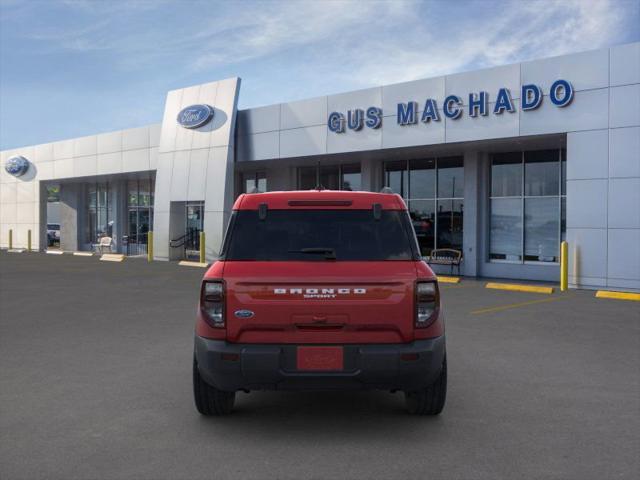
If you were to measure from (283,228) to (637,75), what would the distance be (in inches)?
514

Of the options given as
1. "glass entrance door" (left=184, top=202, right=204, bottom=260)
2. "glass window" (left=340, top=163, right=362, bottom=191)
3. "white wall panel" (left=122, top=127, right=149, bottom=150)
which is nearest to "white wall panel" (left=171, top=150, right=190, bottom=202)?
"glass entrance door" (left=184, top=202, right=204, bottom=260)

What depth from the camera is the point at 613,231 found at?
1488 cm

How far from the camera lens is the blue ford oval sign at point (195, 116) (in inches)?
966

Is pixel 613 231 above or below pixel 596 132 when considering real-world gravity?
below

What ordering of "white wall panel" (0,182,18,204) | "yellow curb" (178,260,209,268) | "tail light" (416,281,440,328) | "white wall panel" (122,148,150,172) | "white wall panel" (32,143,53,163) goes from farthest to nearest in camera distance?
"white wall panel" (0,182,18,204), "white wall panel" (32,143,53,163), "white wall panel" (122,148,150,172), "yellow curb" (178,260,209,268), "tail light" (416,281,440,328)

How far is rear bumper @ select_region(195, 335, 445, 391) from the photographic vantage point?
4.29 m

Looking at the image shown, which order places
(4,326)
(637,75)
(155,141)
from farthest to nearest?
(155,141), (637,75), (4,326)

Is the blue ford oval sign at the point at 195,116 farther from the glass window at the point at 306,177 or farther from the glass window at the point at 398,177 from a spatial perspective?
the glass window at the point at 398,177

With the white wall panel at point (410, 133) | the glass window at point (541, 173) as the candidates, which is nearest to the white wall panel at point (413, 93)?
the white wall panel at point (410, 133)

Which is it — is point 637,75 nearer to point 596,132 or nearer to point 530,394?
point 596,132

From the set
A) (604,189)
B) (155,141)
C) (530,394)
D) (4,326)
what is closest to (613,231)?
(604,189)

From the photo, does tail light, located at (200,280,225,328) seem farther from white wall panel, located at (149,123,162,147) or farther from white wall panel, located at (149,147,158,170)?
white wall panel, located at (149,147,158,170)

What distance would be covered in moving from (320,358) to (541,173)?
15981 millimetres

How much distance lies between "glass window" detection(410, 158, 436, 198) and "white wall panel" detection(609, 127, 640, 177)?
22.6ft
